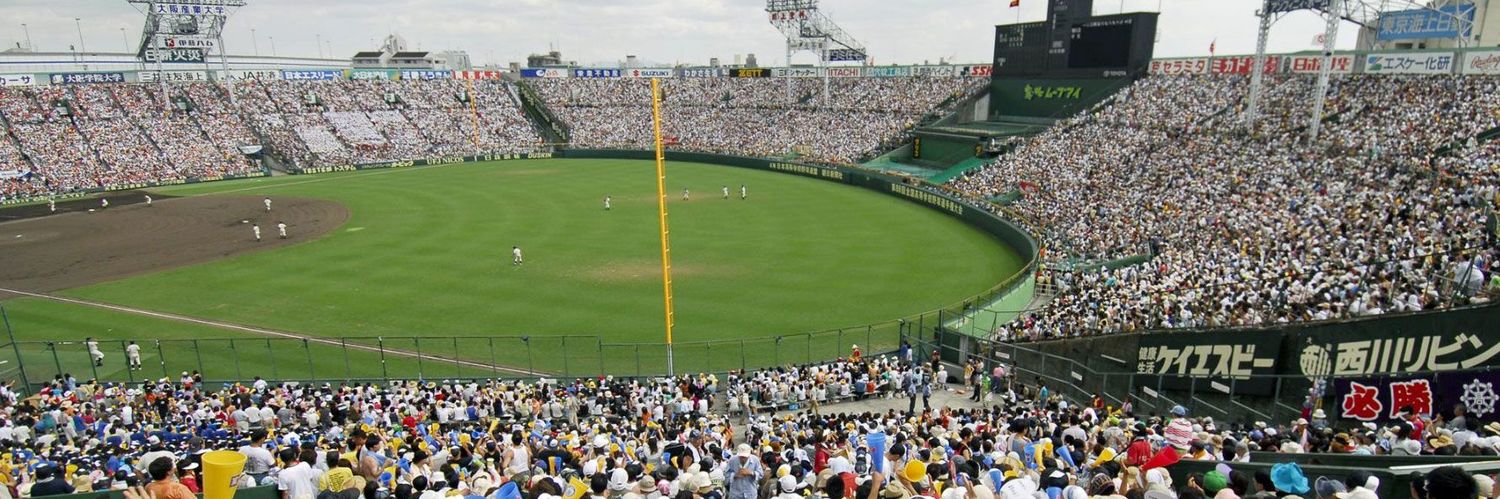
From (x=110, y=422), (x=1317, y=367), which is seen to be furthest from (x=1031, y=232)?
(x=110, y=422)

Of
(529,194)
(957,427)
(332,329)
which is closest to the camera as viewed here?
(957,427)

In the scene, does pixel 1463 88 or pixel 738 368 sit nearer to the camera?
pixel 738 368

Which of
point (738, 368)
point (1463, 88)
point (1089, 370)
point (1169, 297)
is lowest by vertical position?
point (738, 368)

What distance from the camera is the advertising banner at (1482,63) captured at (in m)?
28.5

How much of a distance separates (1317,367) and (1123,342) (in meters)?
3.40

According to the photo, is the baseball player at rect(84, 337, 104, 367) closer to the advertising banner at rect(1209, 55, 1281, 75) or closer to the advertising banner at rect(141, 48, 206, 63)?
the advertising banner at rect(1209, 55, 1281, 75)

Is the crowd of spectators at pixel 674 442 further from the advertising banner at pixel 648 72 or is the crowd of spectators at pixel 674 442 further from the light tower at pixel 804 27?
the advertising banner at pixel 648 72

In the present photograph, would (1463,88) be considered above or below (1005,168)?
above

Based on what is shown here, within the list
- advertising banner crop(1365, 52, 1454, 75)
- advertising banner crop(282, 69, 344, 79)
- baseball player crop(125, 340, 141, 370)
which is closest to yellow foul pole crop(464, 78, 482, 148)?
advertising banner crop(282, 69, 344, 79)

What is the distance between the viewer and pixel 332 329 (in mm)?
23422

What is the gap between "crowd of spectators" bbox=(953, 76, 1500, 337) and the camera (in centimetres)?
1543

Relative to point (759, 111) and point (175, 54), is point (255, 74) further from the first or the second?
point (759, 111)

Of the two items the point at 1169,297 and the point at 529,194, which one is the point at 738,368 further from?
the point at 529,194

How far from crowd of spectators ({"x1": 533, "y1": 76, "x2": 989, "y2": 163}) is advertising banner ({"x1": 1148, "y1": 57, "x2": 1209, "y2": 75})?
15.0m
